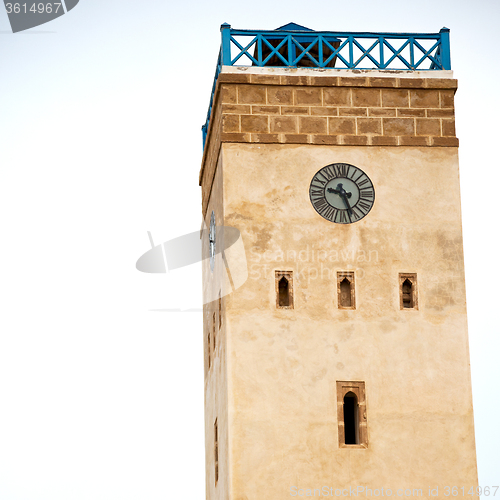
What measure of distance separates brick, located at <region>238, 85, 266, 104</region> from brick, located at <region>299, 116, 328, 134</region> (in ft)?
2.45

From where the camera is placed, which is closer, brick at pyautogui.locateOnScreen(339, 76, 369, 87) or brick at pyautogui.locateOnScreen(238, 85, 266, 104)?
brick at pyautogui.locateOnScreen(238, 85, 266, 104)

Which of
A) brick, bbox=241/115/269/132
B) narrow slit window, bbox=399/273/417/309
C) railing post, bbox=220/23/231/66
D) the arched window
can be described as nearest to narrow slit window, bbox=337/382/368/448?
the arched window

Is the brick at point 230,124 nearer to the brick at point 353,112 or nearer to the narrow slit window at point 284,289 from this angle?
the brick at point 353,112

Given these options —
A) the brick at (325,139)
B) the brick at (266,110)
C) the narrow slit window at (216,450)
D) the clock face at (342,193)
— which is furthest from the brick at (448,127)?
the narrow slit window at (216,450)

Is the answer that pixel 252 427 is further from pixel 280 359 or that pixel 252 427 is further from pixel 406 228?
pixel 406 228

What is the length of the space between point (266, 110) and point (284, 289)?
309cm

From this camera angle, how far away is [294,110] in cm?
2317

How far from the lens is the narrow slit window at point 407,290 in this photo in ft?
74.2

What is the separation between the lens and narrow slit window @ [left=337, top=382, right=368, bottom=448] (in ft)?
71.8

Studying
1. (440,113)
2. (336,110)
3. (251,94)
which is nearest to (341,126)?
(336,110)

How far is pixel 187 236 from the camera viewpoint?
28.1 m

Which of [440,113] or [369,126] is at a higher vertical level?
[440,113]

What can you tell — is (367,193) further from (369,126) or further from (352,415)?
(352,415)

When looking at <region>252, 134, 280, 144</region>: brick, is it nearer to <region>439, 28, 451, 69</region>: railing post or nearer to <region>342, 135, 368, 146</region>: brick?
<region>342, 135, 368, 146</region>: brick
